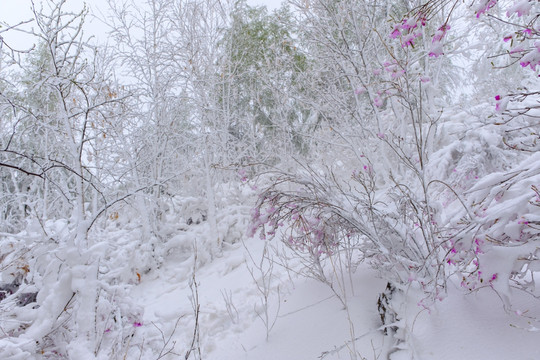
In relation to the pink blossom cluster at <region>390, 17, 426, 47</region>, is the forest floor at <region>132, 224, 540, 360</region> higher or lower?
lower

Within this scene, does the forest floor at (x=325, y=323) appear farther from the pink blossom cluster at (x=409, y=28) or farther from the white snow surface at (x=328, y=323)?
the pink blossom cluster at (x=409, y=28)

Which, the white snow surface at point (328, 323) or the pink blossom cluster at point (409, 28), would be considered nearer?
the pink blossom cluster at point (409, 28)

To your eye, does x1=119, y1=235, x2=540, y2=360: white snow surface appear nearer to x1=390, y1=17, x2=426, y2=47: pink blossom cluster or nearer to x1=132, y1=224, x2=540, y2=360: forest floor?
x1=132, y1=224, x2=540, y2=360: forest floor


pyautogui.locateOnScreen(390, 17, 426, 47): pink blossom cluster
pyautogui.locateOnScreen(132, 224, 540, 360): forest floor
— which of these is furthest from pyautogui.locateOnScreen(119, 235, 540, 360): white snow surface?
pyautogui.locateOnScreen(390, 17, 426, 47): pink blossom cluster

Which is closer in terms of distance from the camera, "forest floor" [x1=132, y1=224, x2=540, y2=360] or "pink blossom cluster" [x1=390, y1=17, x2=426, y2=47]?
"pink blossom cluster" [x1=390, y1=17, x2=426, y2=47]

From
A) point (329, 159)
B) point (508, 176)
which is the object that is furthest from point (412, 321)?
point (329, 159)

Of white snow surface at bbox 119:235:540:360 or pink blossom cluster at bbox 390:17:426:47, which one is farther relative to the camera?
white snow surface at bbox 119:235:540:360

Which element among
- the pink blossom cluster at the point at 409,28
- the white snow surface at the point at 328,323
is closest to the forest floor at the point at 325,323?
the white snow surface at the point at 328,323

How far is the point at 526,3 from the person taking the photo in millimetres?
1461

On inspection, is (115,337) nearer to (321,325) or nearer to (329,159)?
(321,325)

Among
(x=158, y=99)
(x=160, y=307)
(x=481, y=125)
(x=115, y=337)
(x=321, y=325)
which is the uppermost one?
(x=158, y=99)

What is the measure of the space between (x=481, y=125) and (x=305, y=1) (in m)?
3.54

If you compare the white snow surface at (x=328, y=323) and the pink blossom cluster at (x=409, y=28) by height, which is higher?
the pink blossom cluster at (x=409, y=28)

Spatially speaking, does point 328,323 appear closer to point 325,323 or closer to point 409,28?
point 325,323
